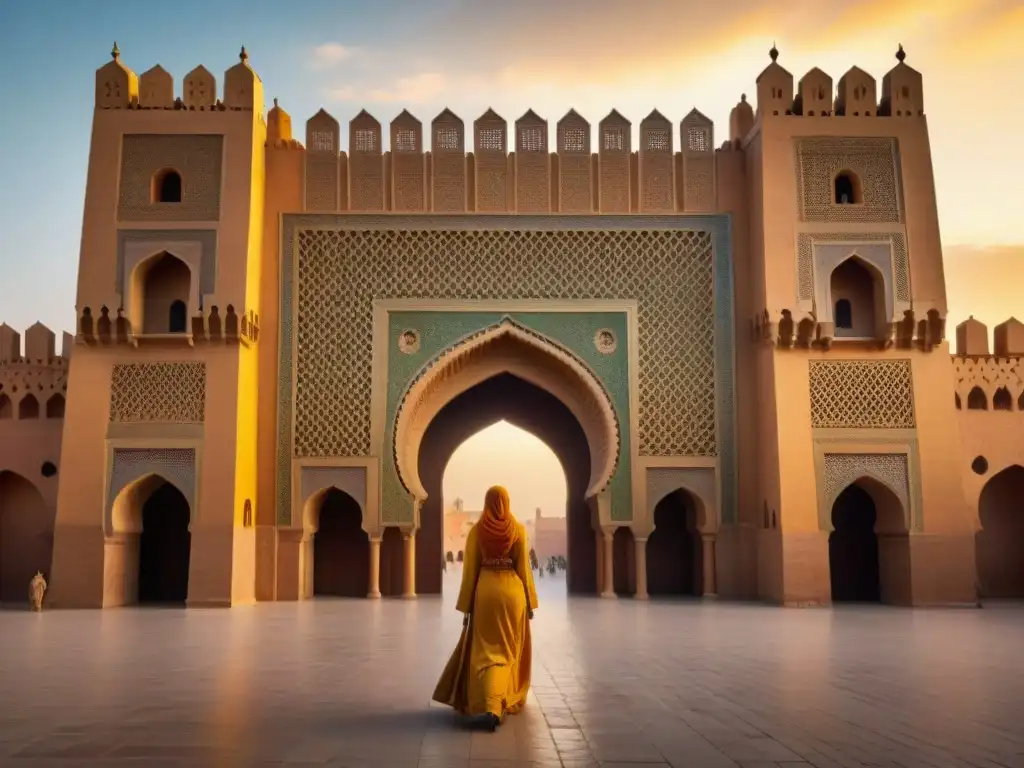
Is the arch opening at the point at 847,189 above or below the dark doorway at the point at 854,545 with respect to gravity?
above

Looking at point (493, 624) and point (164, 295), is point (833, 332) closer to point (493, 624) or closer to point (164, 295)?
point (164, 295)

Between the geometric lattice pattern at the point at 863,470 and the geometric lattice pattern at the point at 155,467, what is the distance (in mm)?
6885

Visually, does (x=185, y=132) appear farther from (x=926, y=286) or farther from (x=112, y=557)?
(x=926, y=286)

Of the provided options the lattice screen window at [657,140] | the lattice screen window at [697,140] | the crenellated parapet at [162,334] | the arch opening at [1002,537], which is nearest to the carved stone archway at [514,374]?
the crenellated parapet at [162,334]

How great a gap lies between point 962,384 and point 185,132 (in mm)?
9459

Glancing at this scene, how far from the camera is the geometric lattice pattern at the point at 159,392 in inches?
466

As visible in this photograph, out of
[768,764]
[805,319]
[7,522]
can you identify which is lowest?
[768,764]

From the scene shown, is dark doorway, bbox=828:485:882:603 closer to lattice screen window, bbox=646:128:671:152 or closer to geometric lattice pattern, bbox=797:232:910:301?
geometric lattice pattern, bbox=797:232:910:301

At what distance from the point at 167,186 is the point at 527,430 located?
576 cm

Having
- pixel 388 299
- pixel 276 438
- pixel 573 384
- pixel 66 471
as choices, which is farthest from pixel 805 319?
pixel 66 471

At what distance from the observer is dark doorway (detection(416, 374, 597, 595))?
14688mm

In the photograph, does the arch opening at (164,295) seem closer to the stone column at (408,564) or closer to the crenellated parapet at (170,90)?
the crenellated parapet at (170,90)

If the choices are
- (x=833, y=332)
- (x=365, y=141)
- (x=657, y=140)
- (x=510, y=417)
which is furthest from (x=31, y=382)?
(x=833, y=332)

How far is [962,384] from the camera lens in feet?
Answer: 41.7
